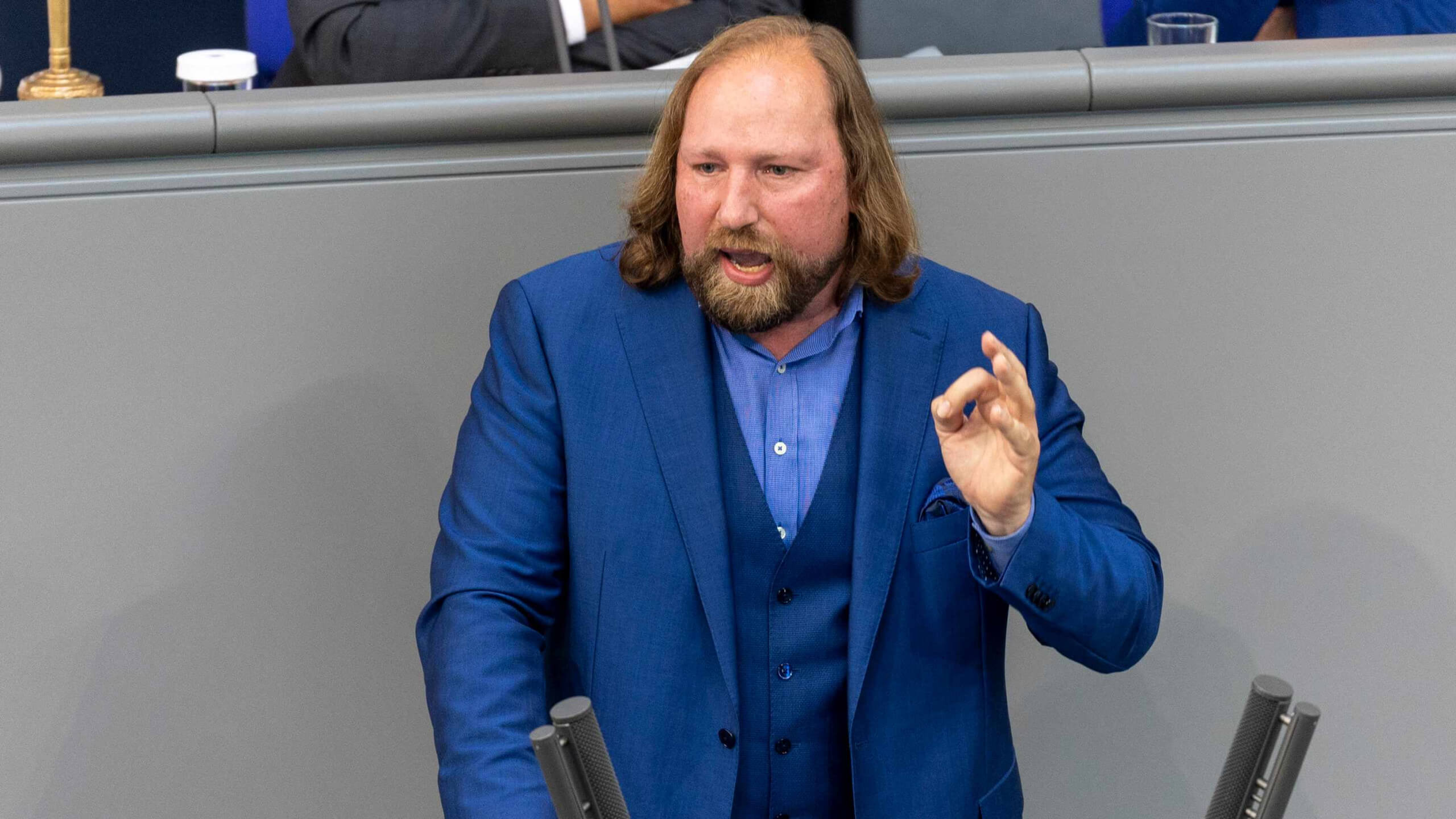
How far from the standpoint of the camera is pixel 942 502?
1.65 metres

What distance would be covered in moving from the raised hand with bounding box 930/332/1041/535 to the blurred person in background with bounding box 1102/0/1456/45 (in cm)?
129

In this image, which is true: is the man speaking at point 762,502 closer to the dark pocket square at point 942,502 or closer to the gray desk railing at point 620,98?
the dark pocket square at point 942,502

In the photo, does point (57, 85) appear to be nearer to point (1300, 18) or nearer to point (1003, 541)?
point (1003, 541)

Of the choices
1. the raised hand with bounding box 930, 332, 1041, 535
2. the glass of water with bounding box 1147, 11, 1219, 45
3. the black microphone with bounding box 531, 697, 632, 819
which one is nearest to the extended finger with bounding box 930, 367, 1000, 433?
the raised hand with bounding box 930, 332, 1041, 535

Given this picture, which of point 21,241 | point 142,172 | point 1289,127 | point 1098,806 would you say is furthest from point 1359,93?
point 21,241

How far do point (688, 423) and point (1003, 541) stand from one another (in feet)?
1.08

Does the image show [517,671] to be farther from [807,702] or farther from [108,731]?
[108,731]

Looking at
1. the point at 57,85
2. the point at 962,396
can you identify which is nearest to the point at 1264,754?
the point at 962,396

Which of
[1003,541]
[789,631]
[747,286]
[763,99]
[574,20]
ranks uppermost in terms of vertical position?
[574,20]

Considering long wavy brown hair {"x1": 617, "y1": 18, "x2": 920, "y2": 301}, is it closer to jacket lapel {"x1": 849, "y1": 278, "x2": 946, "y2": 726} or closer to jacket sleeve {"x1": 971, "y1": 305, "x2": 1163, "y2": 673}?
jacket lapel {"x1": 849, "y1": 278, "x2": 946, "y2": 726}

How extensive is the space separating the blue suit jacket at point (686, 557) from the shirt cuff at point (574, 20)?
730mm

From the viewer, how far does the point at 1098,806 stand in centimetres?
220

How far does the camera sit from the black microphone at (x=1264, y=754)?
3.52ft

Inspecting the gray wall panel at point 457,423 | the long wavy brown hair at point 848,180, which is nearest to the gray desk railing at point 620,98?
the gray wall panel at point 457,423
